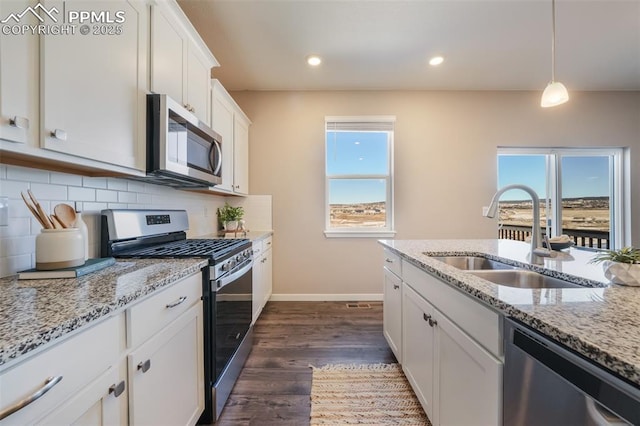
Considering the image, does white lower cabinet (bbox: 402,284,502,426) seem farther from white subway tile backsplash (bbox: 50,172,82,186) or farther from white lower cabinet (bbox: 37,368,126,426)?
white subway tile backsplash (bbox: 50,172,82,186)

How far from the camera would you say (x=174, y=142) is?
1.47 meters

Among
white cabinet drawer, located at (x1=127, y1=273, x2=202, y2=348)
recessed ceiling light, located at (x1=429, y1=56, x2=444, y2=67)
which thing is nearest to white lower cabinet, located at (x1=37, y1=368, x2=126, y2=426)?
white cabinet drawer, located at (x1=127, y1=273, x2=202, y2=348)

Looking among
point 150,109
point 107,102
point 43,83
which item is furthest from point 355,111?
point 43,83

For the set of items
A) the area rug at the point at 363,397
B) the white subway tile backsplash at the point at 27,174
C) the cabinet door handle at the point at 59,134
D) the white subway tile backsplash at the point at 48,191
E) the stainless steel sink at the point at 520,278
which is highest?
the cabinet door handle at the point at 59,134

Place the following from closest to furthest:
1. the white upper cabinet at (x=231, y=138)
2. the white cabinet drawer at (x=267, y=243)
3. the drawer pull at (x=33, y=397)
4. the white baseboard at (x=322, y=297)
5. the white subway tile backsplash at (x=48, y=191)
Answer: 1. the drawer pull at (x=33, y=397)
2. the white subway tile backsplash at (x=48, y=191)
3. the white upper cabinet at (x=231, y=138)
4. the white cabinet drawer at (x=267, y=243)
5. the white baseboard at (x=322, y=297)

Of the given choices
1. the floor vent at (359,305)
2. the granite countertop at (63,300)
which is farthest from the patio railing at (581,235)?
the granite countertop at (63,300)

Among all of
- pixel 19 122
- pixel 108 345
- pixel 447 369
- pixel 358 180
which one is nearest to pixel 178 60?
pixel 19 122

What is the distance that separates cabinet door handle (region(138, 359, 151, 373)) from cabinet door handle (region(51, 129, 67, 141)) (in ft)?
2.74

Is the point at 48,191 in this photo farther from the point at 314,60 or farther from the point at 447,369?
the point at 314,60

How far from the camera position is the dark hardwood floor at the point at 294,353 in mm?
1509

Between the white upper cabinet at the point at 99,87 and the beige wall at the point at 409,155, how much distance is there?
2054mm

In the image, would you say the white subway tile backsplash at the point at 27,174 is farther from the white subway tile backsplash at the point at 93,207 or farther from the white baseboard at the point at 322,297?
the white baseboard at the point at 322,297

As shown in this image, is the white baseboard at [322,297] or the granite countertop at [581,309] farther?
the white baseboard at [322,297]

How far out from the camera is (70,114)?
3.10ft
